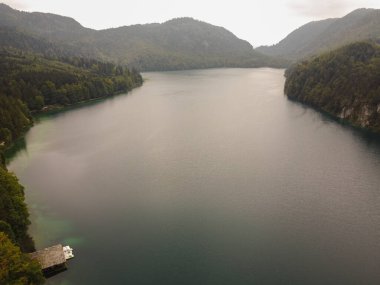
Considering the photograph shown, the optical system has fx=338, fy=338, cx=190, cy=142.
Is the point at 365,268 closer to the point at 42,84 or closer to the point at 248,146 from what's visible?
the point at 248,146

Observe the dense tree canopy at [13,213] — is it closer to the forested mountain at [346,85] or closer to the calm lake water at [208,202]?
the calm lake water at [208,202]

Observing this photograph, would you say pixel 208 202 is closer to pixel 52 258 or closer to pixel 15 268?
pixel 52 258

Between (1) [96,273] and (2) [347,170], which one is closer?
(1) [96,273]

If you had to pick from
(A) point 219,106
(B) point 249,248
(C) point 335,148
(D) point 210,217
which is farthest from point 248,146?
(A) point 219,106

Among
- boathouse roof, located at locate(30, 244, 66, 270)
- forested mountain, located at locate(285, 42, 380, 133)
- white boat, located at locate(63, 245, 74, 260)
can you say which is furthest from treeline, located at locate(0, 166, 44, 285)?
forested mountain, located at locate(285, 42, 380, 133)

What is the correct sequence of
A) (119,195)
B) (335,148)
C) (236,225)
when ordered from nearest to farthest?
(236,225) < (119,195) < (335,148)

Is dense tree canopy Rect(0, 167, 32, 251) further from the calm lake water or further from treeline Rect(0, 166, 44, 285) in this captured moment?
the calm lake water

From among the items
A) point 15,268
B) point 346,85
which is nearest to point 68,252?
point 15,268
